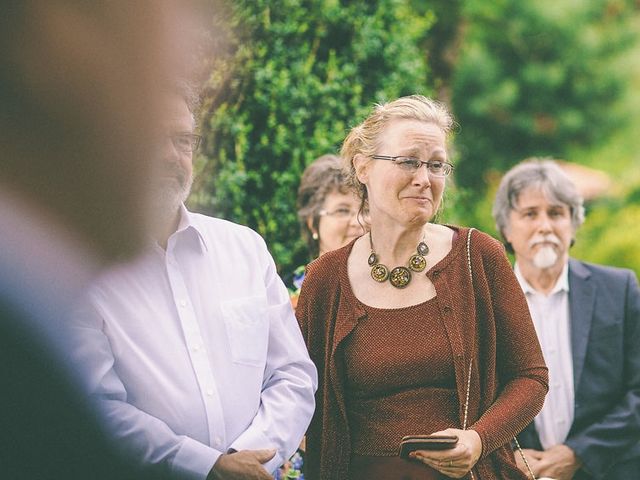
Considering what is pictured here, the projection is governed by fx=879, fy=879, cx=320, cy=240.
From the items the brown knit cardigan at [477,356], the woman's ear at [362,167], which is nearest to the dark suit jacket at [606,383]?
the brown knit cardigan at [477,356]

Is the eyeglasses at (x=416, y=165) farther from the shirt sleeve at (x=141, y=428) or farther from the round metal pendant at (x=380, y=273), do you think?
the shirt sleeve at (x=141, y=428)

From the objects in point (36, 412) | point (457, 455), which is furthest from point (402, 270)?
point (36, 412)

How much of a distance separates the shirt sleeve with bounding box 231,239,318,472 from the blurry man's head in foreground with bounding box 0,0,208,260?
1768mm

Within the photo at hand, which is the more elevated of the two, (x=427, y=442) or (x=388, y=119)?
(x=388, y=119)

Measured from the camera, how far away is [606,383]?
387 cm

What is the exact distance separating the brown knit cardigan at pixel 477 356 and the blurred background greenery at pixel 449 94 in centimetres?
179

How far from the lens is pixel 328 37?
5.90 m

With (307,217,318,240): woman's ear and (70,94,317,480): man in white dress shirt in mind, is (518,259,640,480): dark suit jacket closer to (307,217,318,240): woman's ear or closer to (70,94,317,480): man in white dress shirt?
(307,217,318,240): woman's ear

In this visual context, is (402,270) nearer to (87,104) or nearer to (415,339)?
(415,339)

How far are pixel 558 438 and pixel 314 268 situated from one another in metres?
1.52

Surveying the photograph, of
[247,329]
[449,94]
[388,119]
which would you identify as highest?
[449,94]

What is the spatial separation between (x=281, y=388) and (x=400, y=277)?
68 centimetres

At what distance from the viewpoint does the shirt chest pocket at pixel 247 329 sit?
244 centimetres

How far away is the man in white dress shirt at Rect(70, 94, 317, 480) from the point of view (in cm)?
227
